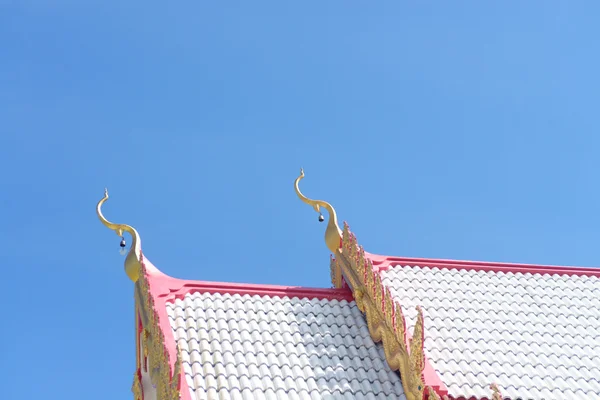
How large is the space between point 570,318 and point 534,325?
0.78 meters

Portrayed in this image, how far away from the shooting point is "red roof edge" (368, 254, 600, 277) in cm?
1594

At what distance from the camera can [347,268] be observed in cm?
1541

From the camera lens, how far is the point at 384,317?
535 inches

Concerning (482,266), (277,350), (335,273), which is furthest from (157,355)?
(482,266)

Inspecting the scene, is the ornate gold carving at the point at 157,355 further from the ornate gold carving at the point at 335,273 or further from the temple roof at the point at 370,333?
the ornate gold carving at the point at 335,273

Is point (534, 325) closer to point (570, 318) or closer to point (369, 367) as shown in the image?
point (570, 318)

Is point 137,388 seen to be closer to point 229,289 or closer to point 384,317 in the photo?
point 229,289

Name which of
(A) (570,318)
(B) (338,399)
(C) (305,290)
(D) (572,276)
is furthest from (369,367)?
(D) (572,276)

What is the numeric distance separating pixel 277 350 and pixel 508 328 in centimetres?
333

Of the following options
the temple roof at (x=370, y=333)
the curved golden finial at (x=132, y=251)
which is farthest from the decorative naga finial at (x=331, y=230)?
the curved golden finial at (x=132, y=251)

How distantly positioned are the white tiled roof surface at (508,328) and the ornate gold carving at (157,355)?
3.30 meters

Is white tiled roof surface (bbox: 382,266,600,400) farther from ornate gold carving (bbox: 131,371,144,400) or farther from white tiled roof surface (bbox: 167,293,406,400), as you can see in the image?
ornate gold carving (bbox: 131,371,144,400)

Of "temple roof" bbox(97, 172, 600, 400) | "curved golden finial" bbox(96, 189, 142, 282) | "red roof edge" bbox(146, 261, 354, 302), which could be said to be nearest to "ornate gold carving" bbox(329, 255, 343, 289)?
"temple roof" bbox(97, 172, 600, 400)

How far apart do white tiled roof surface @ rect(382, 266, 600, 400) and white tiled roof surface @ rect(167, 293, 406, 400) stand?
846mm
